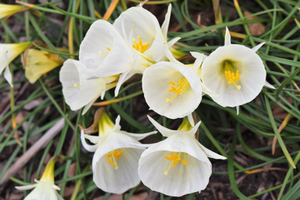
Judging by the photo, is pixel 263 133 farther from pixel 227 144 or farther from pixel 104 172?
pixel 104 172

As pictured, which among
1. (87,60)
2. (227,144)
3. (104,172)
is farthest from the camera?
(227,144)

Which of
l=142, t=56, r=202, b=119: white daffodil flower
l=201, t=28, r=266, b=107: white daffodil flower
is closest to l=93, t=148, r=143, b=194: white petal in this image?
l=142, t=56, r=202, b=119: white daffodil flower

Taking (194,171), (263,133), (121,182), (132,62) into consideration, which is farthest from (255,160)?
(132,62)

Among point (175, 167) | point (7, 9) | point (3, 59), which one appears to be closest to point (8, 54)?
point (3, 59)

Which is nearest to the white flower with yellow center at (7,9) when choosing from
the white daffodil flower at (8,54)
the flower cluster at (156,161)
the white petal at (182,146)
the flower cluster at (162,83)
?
the white daffodil flower at (8,54)

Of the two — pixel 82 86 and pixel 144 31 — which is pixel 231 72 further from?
pixel 82 86

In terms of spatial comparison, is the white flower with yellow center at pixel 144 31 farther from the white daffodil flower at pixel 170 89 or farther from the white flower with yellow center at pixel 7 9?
the white flower with yellow center at pixel 7 9
